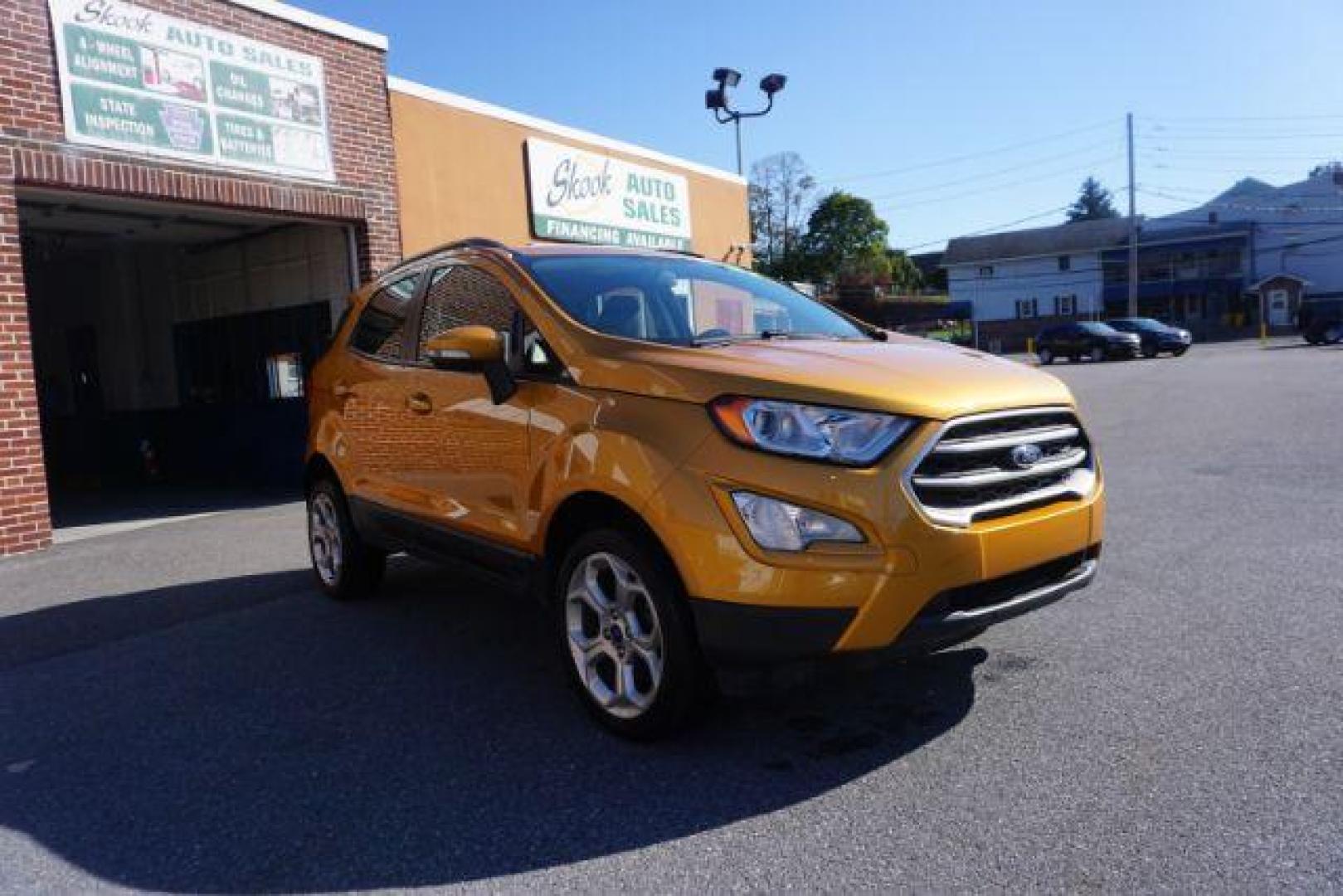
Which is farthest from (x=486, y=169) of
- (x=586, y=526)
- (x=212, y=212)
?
(x=586, y=526)

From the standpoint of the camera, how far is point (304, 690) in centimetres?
424

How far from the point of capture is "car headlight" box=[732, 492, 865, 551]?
293 centimetres

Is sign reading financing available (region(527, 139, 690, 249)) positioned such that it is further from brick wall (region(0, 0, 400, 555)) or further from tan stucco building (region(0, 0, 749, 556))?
brick wall (region(0, 0, 400, 555))

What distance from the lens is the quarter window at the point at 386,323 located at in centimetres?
504

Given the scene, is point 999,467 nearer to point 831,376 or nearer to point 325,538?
point 831,376

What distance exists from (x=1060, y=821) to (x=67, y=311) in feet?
55.9

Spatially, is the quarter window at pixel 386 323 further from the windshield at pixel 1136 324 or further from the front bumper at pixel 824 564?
the windshield at pixel 1136 324

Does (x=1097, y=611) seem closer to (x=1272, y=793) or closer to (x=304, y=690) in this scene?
(x=1272, y=793)

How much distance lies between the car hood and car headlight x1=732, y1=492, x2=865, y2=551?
34cm

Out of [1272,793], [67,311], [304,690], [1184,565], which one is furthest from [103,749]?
[67,311]

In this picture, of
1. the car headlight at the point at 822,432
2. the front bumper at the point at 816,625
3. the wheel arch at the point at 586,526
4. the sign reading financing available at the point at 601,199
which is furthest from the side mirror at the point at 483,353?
the sign reading financing available at the point at 601,199

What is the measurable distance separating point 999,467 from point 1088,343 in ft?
116

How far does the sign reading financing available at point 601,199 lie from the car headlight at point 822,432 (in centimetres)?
→ 975

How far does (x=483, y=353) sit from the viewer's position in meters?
3.83
